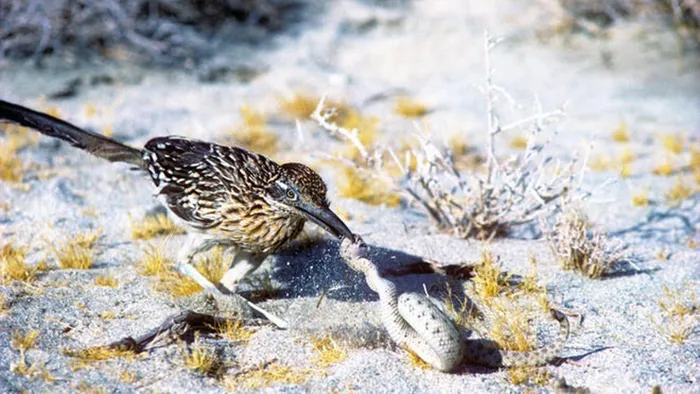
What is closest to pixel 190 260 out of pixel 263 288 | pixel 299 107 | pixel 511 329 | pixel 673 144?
pixel 263 288

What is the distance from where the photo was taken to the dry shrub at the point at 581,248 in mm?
5043

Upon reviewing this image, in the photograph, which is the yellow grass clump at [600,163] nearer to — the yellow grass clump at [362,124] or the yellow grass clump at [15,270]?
the yellow grass clump at [362,124]

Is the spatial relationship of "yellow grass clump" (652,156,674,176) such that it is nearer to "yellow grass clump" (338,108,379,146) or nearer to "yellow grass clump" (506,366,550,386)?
"yellow grass clump" (338,108,379,146)

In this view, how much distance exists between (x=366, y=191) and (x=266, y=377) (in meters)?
2.60

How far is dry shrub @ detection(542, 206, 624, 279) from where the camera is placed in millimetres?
5043

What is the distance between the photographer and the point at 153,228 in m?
5.64

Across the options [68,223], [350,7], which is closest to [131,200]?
[68,223]

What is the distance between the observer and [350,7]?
11086 millimetres

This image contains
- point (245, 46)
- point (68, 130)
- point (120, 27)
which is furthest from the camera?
point (245, 46)

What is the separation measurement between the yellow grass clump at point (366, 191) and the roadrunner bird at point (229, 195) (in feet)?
5.68

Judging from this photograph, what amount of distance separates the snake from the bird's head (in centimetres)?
12

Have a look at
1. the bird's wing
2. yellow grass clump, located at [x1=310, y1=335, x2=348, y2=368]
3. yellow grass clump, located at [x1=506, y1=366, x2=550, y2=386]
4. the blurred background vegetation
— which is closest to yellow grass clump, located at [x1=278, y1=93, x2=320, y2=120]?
the blurred background vegetation

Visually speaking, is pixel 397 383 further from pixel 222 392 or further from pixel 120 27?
pixel 120 27

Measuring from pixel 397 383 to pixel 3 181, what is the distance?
13.3 feet
